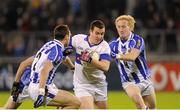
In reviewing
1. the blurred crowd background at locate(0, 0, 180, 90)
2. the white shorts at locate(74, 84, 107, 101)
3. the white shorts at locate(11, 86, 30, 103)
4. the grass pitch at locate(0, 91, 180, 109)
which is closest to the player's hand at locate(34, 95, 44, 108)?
the white shorts at locate(11, 86, 30, 103)

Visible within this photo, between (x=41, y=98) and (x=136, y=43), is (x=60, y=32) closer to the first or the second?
(x=41, y=98)

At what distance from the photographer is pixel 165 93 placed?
22141 millimetres

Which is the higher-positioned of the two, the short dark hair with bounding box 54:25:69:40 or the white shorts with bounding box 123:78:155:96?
the short dark hair with bounding box 54:25:69:40

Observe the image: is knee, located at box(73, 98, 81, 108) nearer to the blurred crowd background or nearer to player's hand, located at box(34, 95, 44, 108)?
player's hand, located at box(34, 95, 44, 108)

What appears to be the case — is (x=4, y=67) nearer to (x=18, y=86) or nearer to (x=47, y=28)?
(x=47, y=28)

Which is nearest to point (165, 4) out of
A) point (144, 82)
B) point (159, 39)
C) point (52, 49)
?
point (159, 39)

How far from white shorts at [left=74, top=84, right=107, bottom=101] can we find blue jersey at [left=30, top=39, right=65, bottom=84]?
113cm

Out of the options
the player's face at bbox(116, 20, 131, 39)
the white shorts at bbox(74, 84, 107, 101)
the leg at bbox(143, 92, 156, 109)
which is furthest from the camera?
the leg at bbox(143, 92, 156, 109)

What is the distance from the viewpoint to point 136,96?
12.6 metres

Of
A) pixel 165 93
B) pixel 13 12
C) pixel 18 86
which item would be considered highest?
pixel 13 12

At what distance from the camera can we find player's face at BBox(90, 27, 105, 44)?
488 inches

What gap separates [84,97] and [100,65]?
867 millimetres

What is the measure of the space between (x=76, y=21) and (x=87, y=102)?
11.2m

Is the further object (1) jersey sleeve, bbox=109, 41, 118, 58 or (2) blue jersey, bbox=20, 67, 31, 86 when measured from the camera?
(1) jersey sleeve, bbox=109, 41, 118, 58
